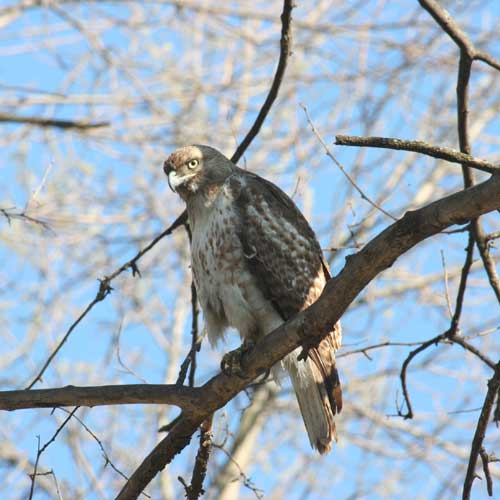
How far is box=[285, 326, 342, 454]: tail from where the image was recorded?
5453mm

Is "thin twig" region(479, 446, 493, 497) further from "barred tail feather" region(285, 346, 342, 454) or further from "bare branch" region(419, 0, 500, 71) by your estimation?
"bare branch" region(419, 0, 500, 71)

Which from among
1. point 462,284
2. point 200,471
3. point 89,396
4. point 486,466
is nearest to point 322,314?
point 486,466

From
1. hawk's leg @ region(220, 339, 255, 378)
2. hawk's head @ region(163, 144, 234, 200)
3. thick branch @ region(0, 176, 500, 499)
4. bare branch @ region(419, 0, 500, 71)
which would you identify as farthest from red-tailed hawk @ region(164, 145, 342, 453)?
bare branch @ region(419, 0, 500, 71)

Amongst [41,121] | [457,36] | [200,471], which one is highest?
[41,121]

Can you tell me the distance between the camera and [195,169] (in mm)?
6074

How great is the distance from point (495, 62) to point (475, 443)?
231 centimetres

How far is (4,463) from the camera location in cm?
1046

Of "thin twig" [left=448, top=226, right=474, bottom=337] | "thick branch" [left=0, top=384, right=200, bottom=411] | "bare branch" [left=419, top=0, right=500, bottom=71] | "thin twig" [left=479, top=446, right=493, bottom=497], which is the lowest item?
"thin twig" [left=479, top=446, right=493, bottom=497]

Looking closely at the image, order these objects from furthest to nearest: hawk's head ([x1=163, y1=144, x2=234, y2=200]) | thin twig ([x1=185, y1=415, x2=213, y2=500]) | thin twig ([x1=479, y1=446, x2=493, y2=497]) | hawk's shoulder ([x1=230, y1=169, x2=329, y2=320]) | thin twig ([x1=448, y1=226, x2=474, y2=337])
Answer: hawk's head ([x1=163, y1=144, x2=234, y2=200]), hawk's shoulder ([x1=230, y1=169, x2=329, y2=320]), thin twig ([x1=448, y1=226, x2=474, y2=337]), thin twig ([x1=185, y1=415, x2=213, y2=500]), thin twig ([x1=479, y1=446, x2=493, y2=497])

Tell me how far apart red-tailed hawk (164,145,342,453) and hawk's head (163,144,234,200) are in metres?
0.20

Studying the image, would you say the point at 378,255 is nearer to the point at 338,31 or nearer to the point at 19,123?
the point at 19,123

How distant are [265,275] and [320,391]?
0.77m

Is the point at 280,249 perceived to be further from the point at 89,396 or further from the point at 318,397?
the point at 89,396

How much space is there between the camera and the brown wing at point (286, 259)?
17.6 ft
